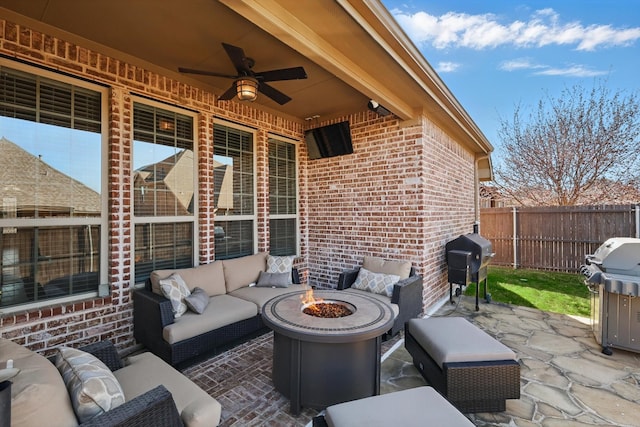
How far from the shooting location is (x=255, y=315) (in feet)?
11.4

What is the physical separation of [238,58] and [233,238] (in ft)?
9.03

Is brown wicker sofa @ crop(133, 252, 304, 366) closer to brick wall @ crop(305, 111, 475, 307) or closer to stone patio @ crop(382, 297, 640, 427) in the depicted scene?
brick wall @ crop(305, 111, 475, 307)

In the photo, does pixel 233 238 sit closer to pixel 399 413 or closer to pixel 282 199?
pixel 282 199

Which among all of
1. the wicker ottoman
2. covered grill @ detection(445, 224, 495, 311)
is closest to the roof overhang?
covered grill @ detection(445, 224, 495, 311)

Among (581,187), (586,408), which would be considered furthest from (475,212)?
(586,408)

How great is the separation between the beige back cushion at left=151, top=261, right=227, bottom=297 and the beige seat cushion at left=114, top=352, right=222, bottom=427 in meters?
1.12

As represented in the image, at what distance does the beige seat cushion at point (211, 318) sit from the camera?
9.14 feet

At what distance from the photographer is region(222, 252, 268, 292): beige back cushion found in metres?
4.04

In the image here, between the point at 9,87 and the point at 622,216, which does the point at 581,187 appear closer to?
the point at 622,216

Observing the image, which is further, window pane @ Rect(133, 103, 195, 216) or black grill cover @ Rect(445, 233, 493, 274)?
black grill cover @ Rect(445, 233, 493, 274)

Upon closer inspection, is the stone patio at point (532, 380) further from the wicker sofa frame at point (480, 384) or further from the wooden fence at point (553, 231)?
the wooden fence at point (553, 231)

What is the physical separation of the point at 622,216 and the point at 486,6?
18.8 ft

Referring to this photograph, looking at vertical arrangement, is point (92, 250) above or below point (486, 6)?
below


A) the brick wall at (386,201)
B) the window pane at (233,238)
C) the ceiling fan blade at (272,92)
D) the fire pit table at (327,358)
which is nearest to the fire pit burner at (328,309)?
the fire pit table at (327,358)
